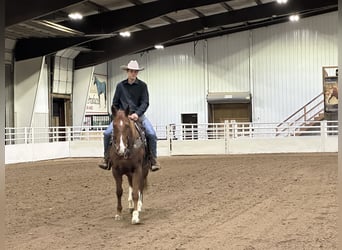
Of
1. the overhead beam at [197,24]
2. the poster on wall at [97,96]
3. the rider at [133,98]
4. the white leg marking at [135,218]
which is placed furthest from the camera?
the poster on wall at [97,96]

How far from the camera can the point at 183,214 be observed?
7.25 meters

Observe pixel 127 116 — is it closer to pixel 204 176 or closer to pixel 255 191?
pixel 255 191

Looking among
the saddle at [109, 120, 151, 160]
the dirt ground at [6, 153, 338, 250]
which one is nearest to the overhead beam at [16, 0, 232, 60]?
the dirt ground at [6, 153, 338, 250]

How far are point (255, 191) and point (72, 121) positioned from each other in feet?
67.0

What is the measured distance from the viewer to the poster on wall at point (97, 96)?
29578 millimetres

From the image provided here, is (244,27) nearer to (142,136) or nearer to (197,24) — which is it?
Answer: (197,24)

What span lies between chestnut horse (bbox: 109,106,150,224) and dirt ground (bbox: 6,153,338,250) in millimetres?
444

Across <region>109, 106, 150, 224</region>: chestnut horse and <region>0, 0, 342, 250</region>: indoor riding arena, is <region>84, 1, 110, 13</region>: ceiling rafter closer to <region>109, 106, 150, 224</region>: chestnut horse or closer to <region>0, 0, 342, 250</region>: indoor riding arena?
<region>0, 0, 342, 250</region>: indoor riding arena

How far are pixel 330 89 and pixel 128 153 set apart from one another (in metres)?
21.9

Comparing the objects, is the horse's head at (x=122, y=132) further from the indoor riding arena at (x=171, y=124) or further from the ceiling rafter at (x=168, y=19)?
the ceiling rafter at (x=168, y=19)

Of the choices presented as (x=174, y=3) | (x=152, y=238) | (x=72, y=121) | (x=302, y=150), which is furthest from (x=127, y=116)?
(x=72, y=121)

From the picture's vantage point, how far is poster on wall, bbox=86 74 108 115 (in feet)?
97.0

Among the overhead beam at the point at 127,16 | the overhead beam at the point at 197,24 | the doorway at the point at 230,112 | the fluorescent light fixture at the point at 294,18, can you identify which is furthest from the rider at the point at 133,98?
the doorway at the point at 230,112

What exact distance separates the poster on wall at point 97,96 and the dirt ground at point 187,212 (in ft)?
55.3
